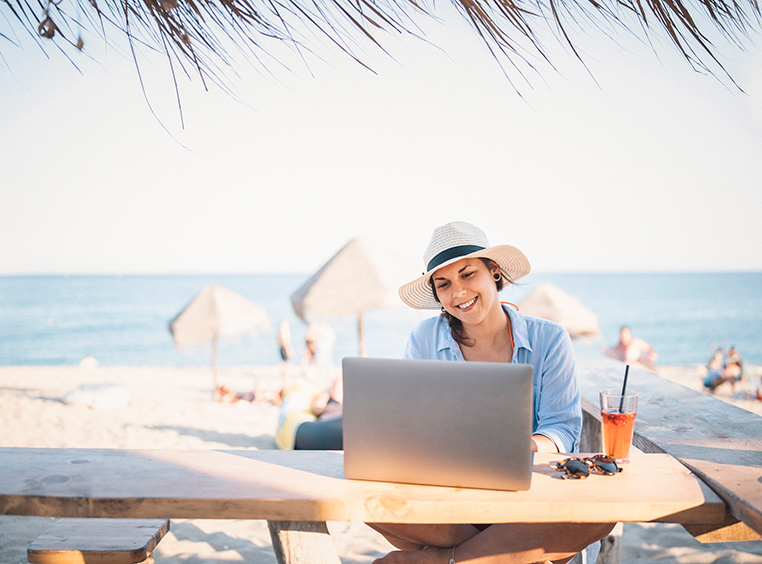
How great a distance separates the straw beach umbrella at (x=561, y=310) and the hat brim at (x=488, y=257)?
6.86 metres

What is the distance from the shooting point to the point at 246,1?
1519 mm

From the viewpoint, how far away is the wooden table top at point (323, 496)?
1128mm

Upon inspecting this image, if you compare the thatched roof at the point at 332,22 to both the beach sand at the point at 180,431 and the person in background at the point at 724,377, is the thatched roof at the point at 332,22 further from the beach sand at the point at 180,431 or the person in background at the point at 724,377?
the person in background at the point at 724,377

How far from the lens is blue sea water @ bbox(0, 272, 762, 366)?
20266 millimetres

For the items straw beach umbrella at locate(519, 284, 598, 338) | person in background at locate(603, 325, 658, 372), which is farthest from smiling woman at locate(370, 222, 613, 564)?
straw beach umbrella at locate(519, 284, 598, 338)

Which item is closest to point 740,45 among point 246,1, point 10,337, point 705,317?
point 246,1

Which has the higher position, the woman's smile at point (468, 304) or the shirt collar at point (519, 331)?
the woman's smile at point (468, 304)

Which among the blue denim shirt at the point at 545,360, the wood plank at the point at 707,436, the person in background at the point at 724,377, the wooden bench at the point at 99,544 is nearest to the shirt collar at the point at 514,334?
the blue denim shirt at the point at 545,360

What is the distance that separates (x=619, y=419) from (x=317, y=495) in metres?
0.83

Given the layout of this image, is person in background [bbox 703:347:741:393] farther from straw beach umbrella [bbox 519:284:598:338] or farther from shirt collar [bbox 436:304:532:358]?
shirt collar [bbox 436:304:532:358]

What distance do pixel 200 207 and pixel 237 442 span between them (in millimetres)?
38477

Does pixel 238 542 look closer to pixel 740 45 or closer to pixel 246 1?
pixel 246 1

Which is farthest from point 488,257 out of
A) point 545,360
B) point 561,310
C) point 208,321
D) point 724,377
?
point 724,377

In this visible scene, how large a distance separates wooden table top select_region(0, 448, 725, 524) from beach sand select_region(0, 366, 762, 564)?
153 centimetres
